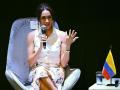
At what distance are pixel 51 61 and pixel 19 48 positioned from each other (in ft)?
1.63

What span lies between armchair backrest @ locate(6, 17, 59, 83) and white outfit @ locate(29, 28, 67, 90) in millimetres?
278

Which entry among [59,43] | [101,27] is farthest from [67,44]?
[101,27]

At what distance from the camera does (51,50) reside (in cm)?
462

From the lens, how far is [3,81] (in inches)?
221

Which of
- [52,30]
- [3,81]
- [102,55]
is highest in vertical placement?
[52,30]

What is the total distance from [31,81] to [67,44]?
1.93ft

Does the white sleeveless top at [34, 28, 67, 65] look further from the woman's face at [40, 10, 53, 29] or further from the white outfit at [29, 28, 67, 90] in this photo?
the woman's face at [40, 10, 53, 29]

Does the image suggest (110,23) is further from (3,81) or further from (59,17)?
(3,81)

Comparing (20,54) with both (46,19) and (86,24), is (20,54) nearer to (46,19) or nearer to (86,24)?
(46,19)

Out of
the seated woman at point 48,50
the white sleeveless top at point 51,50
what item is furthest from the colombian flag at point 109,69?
the white sleeveless top at point 51,50

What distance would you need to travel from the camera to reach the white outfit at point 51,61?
4.41 meters

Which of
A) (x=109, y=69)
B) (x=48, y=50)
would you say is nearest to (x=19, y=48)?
(x=48, y=50)

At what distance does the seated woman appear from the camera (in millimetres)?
4465

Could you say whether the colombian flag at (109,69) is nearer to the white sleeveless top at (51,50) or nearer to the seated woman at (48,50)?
the seated woman at (48,50)
